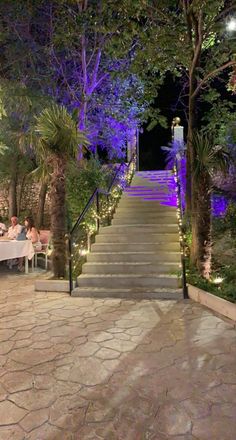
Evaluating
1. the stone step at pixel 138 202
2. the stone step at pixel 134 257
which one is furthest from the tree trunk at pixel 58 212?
the stone step at pixel 138 202

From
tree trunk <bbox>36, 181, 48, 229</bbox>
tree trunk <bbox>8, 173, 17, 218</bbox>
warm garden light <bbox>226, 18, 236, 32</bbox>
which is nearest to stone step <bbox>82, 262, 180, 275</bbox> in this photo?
warm garden light <bbox>226, 18, 236, 32</bbox>

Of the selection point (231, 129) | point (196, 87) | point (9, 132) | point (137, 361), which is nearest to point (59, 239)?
point (137, 361)

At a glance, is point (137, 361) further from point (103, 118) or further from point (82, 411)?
point (103, 118)

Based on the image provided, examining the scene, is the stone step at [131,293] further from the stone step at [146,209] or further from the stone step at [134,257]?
the stone step at [146,209]

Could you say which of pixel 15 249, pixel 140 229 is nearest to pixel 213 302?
pixel 140 229

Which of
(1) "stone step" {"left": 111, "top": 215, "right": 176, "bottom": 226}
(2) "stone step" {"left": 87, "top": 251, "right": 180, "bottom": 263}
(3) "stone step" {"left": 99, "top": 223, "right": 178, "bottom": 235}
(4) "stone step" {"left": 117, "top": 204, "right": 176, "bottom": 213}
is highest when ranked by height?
(4) "stone step" {"left": 117, "top": 204, "right": 176, "bottom": 213}

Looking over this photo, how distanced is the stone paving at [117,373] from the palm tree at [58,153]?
62.6 inches

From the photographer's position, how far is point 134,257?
7.35 meters

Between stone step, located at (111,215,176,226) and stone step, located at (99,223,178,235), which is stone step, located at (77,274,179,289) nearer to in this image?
stone step, located at (99,223,178,235)

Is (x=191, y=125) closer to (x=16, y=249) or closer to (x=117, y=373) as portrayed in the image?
(x=16, y=249)

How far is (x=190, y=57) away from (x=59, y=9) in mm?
5200

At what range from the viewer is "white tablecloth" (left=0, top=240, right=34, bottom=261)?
26.5 feet

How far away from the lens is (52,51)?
1109 cm

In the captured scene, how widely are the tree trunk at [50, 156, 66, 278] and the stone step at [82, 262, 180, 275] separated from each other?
0.56m
